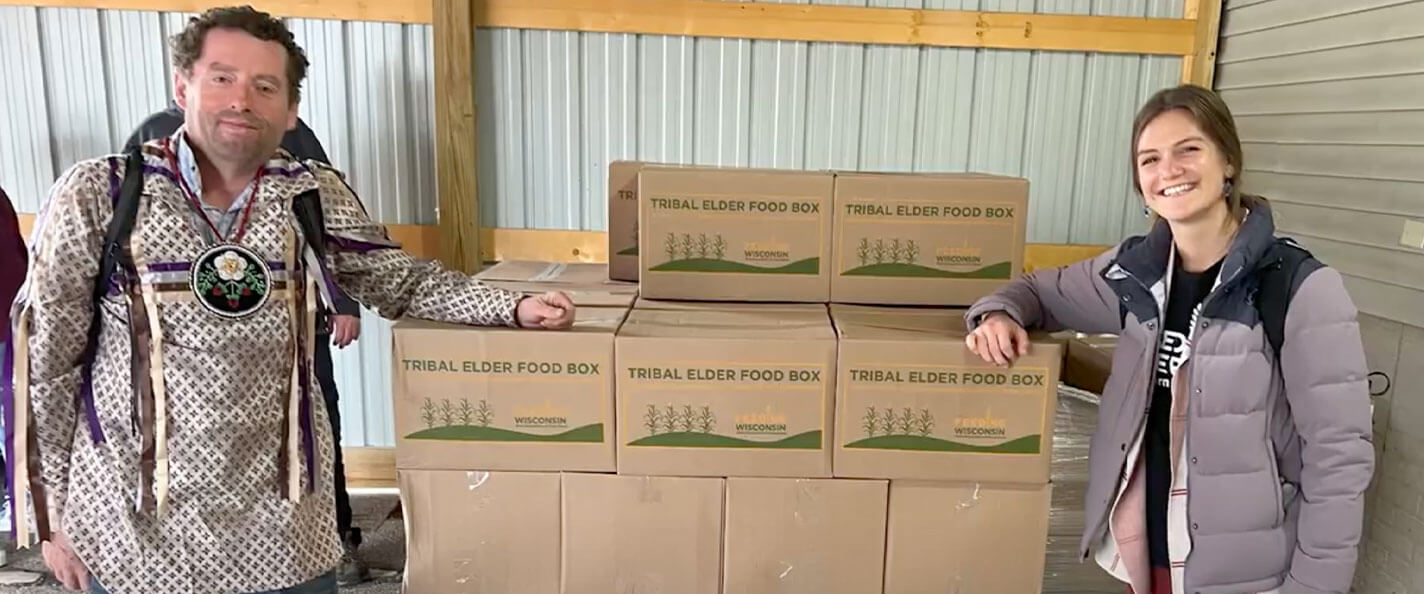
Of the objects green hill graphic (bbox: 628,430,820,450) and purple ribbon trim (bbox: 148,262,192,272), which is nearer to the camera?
purple ribbon trim (bbox: 148,262,192,272)

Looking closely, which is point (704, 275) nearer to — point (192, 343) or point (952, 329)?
point (952, 329)

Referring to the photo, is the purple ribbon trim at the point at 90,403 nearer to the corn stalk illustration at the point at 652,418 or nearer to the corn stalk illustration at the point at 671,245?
the corn stalk illustration at the point at 652,418

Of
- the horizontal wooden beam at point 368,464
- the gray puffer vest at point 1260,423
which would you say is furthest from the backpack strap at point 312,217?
the horizontal wooden beam at point 368,464

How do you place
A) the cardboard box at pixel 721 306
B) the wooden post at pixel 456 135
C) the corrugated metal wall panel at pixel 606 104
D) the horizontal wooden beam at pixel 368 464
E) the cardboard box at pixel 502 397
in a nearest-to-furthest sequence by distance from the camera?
the cardboard box at pixel 502 397, the cardboard box at pixel 721 306, the wooden post at pixel 456 135, the corrugated metal wall panel at pixel 606 104, the horizontal wooden beam at pixel 368 464

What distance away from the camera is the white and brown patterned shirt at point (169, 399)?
1.21 meters

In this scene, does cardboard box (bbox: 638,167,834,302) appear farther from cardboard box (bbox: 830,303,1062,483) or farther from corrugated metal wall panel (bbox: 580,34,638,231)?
corrugated metal wall panel (bbox: 580,34,638,231)

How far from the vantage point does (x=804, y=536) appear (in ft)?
5.05

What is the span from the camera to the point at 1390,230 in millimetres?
2098

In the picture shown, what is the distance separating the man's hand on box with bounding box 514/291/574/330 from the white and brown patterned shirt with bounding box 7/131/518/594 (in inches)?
11.9

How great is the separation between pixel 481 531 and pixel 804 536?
55cm

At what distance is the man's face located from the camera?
1246 mm

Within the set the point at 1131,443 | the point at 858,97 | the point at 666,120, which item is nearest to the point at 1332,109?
the point at 858,97

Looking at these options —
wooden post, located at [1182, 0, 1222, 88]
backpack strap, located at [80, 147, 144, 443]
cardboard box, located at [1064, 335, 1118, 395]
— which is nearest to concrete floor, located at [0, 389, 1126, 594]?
cardboard box, located at [1064, 335, 1118, 395]

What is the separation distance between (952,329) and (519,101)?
1.85 meters
